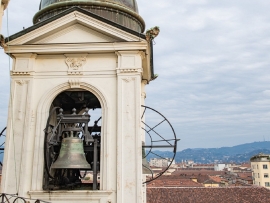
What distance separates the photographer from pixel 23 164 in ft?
26.3

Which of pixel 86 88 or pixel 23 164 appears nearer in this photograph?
pixel 23 164

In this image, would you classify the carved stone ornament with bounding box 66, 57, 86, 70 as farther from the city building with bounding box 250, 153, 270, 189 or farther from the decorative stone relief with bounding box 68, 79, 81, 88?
the city building with bounding box 250, 153, 270, 189

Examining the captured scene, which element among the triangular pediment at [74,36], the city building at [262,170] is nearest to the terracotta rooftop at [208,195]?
the triangular pediment at [74,36]

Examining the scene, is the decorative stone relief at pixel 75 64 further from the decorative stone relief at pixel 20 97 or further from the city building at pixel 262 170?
the city building at pixel 262 170

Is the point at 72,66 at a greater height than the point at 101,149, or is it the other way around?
the point at 72,66

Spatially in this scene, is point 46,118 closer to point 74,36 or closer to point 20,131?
point 20,131

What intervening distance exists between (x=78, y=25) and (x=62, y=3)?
1.33 metres

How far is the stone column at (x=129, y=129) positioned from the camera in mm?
7723

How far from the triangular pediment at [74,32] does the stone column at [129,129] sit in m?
0.55

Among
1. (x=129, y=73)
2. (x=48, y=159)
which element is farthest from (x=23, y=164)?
(x=129, y=73)

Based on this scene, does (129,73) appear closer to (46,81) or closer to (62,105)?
(46,81)

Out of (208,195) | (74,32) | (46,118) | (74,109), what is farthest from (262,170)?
(46,118)

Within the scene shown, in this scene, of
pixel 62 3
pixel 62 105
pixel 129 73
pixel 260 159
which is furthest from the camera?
pixel 260 159

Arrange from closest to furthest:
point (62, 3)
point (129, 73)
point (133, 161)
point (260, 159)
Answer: point (133, 161) < point (129, 73) < point (62, 3) < point (260, 159)
